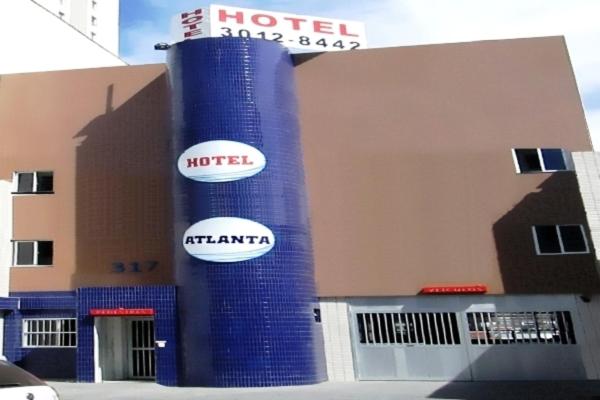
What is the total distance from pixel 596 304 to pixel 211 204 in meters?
13.0

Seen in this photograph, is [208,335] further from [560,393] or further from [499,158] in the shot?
[499,158]

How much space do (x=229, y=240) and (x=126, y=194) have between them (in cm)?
546

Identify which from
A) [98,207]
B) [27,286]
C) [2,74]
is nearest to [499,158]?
[98,207]

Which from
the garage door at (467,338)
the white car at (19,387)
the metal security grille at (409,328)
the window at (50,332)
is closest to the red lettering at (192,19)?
the window at (50,332)

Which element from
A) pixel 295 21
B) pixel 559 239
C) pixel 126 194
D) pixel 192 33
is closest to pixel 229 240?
pixel 126 194

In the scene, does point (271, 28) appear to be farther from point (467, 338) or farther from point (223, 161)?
point (467, 338)

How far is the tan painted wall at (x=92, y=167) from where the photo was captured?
18.7 m

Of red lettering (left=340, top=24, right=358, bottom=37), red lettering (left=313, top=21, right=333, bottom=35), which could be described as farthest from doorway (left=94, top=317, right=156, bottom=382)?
red lettering (left=340, top=24, right=358, bottom=37)

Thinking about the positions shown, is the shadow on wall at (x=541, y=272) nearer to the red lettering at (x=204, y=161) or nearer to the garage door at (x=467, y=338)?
the garage door at (x=467, y=338)

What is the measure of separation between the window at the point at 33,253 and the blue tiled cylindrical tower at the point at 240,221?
5.85 meters

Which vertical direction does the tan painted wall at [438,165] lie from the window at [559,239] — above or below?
above

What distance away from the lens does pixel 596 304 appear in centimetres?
1652

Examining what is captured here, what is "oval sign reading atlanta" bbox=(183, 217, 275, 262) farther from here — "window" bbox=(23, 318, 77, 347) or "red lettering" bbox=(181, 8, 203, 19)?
"red lettering" bbox=(181, 8, 203, 19)

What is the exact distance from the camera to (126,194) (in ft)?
62.5
